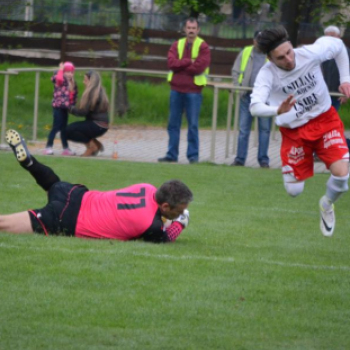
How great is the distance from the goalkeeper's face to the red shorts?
54.9 inches

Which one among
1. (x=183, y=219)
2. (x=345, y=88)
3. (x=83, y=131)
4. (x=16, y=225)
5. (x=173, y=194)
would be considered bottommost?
(x=83, y=131)

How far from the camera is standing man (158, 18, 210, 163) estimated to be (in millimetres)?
15281

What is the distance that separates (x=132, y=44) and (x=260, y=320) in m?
21.1

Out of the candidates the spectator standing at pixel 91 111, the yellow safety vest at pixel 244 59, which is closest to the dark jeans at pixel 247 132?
the yellow safety vest at pixel 244 59

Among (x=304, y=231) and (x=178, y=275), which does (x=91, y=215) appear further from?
(x=304, y=231)

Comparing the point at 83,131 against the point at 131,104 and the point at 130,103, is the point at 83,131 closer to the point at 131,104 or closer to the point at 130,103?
the point at 131,104

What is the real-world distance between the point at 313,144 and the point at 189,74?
22.6 ft

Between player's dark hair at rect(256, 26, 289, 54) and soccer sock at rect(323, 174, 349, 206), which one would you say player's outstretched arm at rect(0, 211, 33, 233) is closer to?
player's dark hair at rect(256, 26, 289, 54)

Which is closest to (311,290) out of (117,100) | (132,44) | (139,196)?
(139,196)

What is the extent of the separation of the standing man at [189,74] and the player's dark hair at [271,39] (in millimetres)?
7042

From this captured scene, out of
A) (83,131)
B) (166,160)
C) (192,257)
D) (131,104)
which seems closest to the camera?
(192,257)

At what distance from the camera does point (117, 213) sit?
811 cm

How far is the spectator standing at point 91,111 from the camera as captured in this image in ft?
51.3

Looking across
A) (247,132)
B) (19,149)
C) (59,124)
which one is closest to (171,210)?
(19,149)
